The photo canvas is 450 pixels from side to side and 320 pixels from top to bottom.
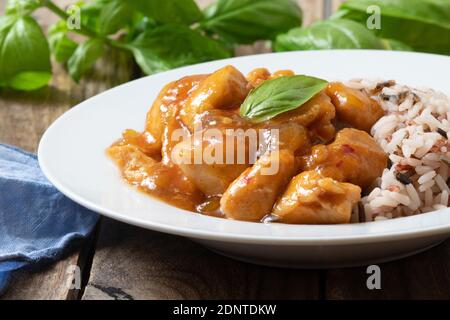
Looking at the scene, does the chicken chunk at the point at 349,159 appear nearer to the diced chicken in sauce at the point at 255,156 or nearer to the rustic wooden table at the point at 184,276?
the diced chicken in sauce at the point at 255,156

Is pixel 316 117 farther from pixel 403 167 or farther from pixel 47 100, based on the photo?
pixel 47 100

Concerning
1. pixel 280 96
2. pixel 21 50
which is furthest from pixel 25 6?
pixel 280 96

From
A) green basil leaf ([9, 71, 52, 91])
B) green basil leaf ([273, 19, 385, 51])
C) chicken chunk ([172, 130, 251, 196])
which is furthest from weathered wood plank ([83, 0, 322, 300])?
green basil leaf ([9, 71, 52, 91])

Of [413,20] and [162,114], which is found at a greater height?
[162,114]

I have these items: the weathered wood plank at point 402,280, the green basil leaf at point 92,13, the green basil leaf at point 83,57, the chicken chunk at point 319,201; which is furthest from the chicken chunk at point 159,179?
the green basil leaf at point 92,13

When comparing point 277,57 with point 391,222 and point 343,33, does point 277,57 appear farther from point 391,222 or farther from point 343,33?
point 391,222

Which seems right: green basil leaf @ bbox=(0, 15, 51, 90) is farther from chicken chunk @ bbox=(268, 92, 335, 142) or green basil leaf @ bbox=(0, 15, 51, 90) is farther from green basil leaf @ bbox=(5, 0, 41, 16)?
chicken chunk @ bbox=(268, 92, 335, 142)
